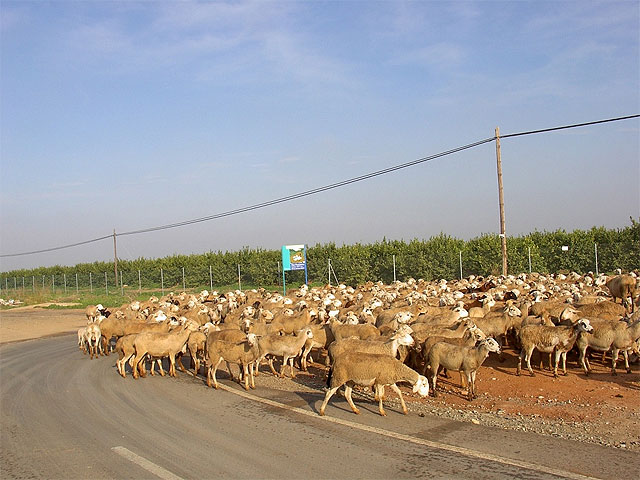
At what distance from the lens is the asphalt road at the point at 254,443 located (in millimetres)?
7762

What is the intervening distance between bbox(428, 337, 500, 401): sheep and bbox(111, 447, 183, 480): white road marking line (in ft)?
19.3

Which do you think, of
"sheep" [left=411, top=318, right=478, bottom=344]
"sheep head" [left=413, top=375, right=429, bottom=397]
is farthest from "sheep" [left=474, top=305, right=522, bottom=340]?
"sheep head" [left=413, top=375, right=429, bottom=397]

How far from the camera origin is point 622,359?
14.1 metres

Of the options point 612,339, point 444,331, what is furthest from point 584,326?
point 444,331

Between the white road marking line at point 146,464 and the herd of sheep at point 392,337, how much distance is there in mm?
3404

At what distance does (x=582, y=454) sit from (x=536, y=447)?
2.00 ft

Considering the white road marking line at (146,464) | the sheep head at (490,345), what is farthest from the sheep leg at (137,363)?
the sheep head at (490,345)

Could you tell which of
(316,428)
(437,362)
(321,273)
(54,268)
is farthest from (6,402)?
(54,268)

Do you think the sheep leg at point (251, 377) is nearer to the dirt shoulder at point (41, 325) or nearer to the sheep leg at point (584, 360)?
the sheep leg at point (584, 360)

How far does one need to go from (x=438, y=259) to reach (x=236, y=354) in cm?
3153

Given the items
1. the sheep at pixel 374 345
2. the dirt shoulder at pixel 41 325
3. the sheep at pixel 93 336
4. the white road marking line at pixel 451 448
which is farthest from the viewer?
the dirt shoulder at pixel 41 325

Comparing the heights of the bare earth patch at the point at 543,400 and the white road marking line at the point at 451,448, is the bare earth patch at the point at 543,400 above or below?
below

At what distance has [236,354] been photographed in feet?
46.0

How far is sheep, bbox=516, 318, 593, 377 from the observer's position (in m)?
13.1
